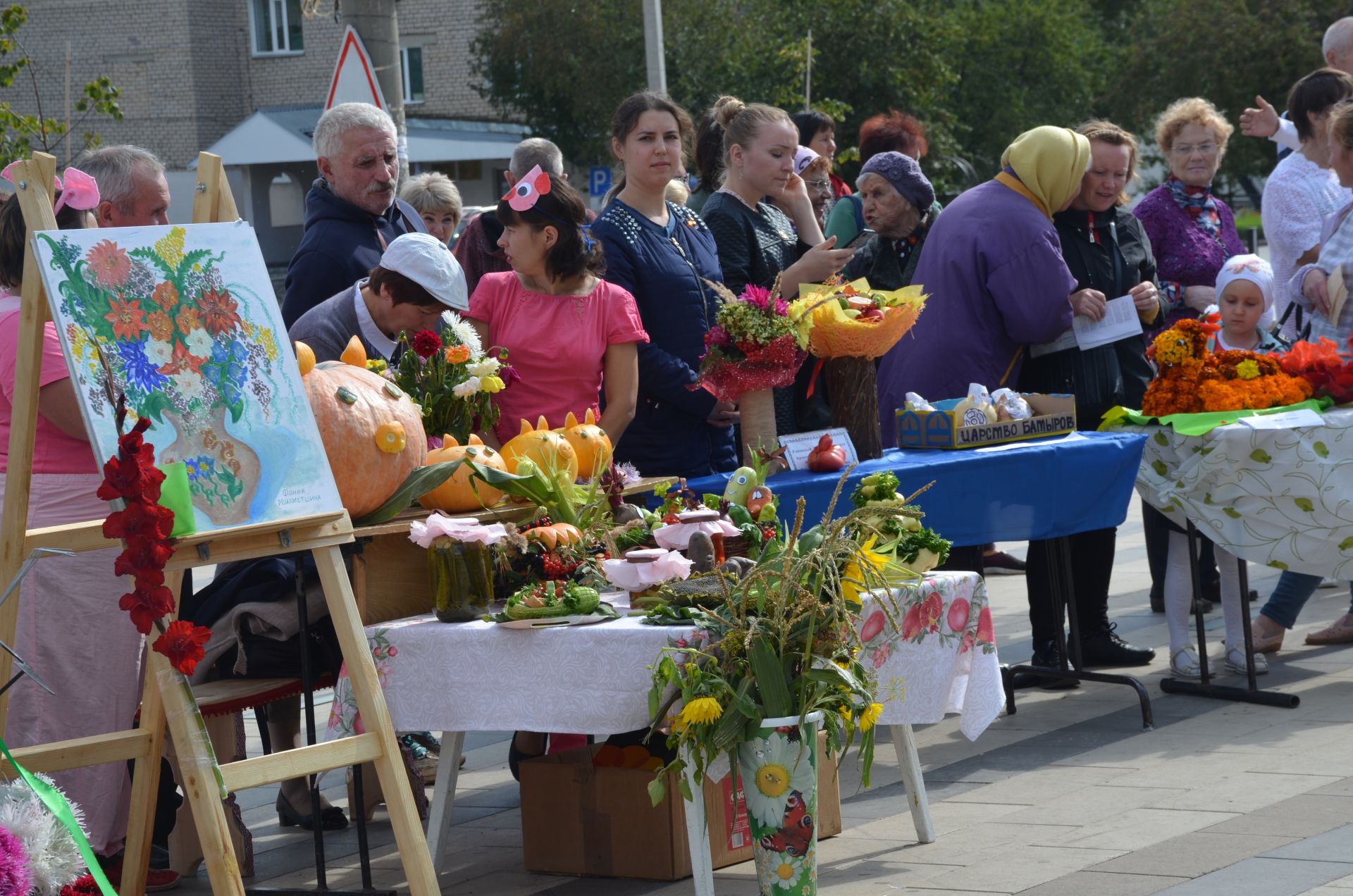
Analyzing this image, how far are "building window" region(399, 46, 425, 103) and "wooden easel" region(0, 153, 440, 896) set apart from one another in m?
35.0

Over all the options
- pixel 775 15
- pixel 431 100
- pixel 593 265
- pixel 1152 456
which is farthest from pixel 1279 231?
pixel 431 100

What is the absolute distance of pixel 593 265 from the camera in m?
5.25

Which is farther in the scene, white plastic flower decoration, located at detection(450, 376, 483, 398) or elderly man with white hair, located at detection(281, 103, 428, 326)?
elderly man with white hair, located at detection(281, 103, 428, 326)

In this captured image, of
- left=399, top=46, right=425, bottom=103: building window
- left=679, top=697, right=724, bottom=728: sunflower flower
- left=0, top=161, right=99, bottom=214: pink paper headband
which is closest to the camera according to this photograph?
left=679, top=697, right=724, bottom=728: sunflower flower

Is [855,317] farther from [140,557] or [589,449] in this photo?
[140,557]

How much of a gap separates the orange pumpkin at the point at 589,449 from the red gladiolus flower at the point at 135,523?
5.26 feet

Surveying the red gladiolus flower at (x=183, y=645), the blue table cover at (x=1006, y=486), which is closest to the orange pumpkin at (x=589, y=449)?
the blue table cover at (x=1006, y=486)

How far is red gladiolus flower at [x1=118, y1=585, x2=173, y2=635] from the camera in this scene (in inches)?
133

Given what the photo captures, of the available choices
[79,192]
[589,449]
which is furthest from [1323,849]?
[79,192]

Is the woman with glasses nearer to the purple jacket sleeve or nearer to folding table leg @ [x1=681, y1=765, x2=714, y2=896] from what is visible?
the purple jacket sleeve

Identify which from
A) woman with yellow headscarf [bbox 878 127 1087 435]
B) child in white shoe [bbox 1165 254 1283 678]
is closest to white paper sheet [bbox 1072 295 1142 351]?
woman with yellow headscarf [bbox 878 127 1087 435]

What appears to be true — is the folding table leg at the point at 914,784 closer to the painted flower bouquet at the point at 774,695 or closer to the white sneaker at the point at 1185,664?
the painted flower bouquet at the point at 774,695

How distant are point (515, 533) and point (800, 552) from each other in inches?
30.3

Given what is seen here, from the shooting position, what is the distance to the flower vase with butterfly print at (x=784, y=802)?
3.86 m
